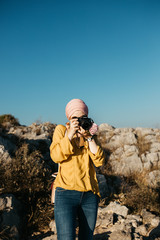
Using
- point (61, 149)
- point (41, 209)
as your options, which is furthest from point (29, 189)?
point (61, 149)

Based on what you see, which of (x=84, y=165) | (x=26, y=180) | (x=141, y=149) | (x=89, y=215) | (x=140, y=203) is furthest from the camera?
(x=141, y=149)

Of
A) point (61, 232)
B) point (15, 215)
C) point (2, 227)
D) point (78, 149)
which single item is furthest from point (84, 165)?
point (15, 215)

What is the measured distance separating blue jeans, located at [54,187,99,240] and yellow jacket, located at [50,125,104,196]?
6 cm

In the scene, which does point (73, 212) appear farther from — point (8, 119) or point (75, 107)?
point (8, 119)

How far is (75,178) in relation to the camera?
183 centimetres

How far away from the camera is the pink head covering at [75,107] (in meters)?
2.04

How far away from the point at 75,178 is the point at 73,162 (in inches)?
6.2

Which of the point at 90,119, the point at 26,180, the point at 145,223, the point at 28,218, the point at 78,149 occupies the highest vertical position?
the point at 90,119

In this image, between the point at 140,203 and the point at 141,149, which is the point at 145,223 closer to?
the point at 140,203

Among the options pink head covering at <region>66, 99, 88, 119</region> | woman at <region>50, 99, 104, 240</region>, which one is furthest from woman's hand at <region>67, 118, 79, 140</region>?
pink head covering at <region>66, 99, 88, 119</region>

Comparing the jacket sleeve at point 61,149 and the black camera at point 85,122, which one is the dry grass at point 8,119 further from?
the black camera at point 85,122

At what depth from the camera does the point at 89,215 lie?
1824mm

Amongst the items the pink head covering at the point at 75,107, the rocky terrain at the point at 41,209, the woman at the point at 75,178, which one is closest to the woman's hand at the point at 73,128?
the woman at the point at 75,178

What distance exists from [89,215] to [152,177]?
725 centimetres
